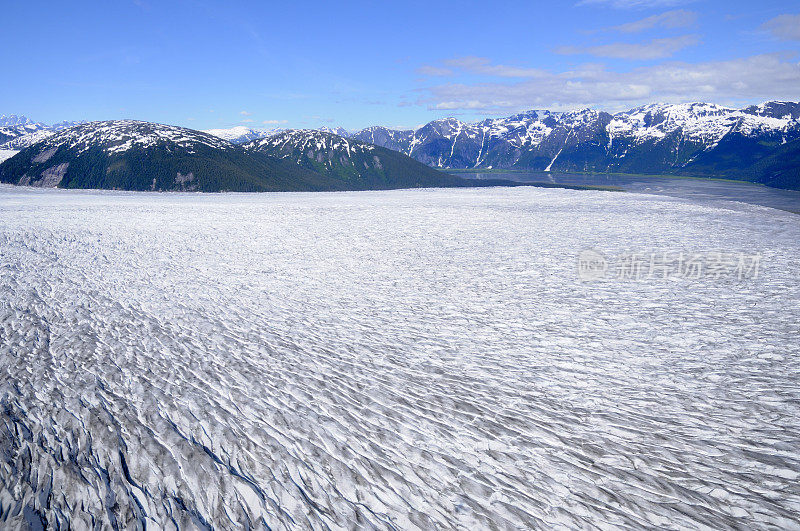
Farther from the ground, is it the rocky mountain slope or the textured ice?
the rocky mountain slope

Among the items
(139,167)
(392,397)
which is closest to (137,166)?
(139,167)

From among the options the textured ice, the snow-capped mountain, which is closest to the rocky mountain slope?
the snow-capped mountain

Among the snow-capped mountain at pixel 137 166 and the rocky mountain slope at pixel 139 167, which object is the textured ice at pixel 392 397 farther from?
the rocky mountain slope at pixel 139 167

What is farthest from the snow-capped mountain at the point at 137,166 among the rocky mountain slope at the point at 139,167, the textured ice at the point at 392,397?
the textured ice at the point at 392,397

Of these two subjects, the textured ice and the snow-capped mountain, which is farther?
the snow-capped mountain

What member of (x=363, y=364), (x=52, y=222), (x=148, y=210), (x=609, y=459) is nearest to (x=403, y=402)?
(x=363, y=364)

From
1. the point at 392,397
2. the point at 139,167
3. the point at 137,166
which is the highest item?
Answer: the point at 137,166

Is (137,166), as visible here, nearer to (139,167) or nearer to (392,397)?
(139,167)

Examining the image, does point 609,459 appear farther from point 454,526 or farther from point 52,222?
point 52,222

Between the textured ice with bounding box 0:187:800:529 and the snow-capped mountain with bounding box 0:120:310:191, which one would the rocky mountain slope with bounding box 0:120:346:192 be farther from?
the textured ice with bounding box 0:187:800:529
